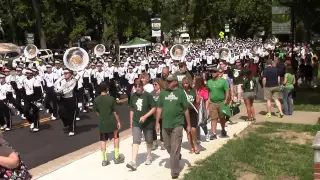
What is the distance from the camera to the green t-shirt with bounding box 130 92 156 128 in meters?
8.97

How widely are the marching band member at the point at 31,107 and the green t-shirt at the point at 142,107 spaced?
5464 mm

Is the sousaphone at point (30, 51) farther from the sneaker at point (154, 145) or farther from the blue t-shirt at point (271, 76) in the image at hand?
the sneaker at point (154, 145)

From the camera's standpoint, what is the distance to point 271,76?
1350 centimetres

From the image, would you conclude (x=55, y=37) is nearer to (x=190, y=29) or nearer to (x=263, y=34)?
(x=190, y=29)

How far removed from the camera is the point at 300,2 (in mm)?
16109

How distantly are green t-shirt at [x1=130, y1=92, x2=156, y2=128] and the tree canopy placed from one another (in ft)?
97.6

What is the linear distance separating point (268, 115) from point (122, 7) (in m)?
27.9

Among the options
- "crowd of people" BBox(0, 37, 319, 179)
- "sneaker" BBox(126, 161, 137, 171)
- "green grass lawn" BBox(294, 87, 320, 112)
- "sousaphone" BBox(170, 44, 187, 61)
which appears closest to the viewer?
"crowd of people" BBox(0, 37, 319, 179)

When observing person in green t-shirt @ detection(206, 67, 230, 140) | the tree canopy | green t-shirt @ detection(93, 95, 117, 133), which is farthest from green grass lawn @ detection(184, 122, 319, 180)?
the tree canopy

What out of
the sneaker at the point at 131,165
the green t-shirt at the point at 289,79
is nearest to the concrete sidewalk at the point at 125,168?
the sneaker at the point at 131,165

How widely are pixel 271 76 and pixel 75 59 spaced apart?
227 inches

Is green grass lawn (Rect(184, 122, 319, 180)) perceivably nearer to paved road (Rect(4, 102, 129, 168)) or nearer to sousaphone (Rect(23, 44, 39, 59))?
paved road (Rect(4, 102, 129, 168))

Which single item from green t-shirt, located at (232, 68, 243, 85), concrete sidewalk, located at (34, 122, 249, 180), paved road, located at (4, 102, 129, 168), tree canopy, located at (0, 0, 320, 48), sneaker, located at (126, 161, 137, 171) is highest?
tree canopy, located at (0, 0, 320, 48)

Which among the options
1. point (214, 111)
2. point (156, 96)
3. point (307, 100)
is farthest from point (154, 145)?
point (307, 100)
